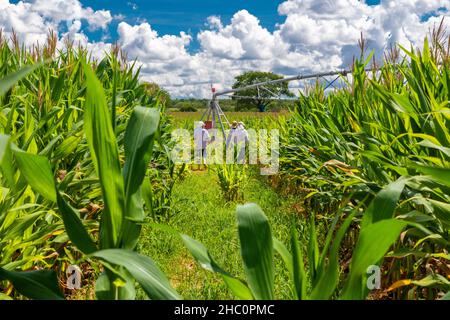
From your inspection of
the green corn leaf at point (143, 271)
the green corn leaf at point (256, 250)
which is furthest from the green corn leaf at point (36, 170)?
the green corn leaf at point (256, 250)

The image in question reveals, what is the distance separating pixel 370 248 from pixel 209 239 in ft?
10.5

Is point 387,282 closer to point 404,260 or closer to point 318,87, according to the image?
point 404,260

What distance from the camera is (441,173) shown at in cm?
142

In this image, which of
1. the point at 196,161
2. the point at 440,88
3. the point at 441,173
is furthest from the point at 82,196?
the point at 196,161

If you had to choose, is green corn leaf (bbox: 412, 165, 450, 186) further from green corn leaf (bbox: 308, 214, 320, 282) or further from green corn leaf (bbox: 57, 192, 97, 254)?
green corn leaf (bbox: 57, 192, 97, 254)

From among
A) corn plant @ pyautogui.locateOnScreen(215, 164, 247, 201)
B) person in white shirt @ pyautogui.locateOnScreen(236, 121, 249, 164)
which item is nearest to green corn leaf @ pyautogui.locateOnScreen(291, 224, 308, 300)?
corn plant @ pyautogui.locateOnScreen(215, 164, 247, 201)

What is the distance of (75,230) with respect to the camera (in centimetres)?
112

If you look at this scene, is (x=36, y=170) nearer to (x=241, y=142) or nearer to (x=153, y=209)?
(x=153, y=209)

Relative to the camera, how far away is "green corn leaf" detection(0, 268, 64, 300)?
1.12 m

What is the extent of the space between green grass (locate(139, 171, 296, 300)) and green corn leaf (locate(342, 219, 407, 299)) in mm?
492

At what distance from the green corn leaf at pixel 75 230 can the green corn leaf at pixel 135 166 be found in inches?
3.6

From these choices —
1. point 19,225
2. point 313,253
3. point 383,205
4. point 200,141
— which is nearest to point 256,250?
point 313,253
